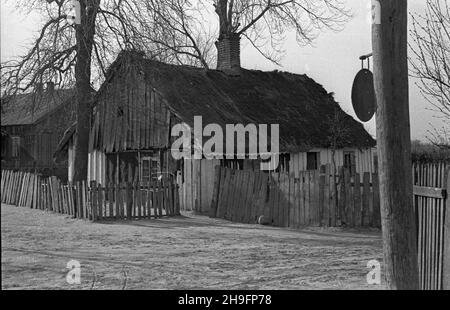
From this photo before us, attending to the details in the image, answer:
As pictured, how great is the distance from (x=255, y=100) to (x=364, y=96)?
67.8 feet

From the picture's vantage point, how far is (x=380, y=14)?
5500 mm

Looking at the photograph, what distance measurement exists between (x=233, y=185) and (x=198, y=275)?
8.88m

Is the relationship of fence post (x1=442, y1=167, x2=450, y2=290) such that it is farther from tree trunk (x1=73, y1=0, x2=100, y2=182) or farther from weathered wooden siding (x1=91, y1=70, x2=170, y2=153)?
weathered wooden siding (x1=91, y1=70, x2=170, y2=153)

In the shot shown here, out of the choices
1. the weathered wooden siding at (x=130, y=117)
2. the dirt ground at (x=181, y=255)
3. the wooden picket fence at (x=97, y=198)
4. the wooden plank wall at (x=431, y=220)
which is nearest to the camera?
the wooden plank wall at (x=431, y=220)

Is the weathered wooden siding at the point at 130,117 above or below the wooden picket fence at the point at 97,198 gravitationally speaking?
above

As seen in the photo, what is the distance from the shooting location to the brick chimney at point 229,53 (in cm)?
2748

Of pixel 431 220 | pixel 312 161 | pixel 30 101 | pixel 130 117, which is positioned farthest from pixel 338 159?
pixel 431 220

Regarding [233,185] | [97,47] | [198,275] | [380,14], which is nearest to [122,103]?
[97,47]

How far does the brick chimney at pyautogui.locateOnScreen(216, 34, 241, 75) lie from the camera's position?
2748cm

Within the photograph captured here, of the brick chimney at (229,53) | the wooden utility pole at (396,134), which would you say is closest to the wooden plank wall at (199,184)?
the brick chimney at (229,53)

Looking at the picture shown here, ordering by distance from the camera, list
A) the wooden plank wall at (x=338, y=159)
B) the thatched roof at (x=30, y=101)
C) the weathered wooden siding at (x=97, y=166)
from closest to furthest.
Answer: the thatched roof at (x=30, y=101) → the wooden plank wall at (x=338, y=159) → the weathered wooden siding at (x=97, y=166)

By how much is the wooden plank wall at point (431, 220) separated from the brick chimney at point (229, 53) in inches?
843

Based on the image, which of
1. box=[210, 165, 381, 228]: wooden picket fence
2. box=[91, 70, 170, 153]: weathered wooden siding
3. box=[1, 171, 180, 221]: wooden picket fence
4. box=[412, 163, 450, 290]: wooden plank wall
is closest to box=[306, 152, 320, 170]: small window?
box=[91, 70, 170, 153]: weathered wooden siding

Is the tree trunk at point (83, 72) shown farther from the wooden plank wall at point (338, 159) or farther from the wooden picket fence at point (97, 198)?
the wooden plank wall at point (338, 159)
